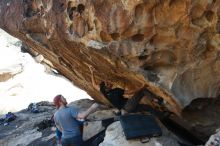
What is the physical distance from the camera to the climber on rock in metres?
8.19

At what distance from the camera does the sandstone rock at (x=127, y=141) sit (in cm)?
746

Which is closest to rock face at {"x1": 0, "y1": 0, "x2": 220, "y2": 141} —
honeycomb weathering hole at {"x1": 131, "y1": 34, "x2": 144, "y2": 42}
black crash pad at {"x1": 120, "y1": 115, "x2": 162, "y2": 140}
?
honeycomb weathering hole at {"x1": 131, "y1": 34, "x2": 144, "y2": 42}

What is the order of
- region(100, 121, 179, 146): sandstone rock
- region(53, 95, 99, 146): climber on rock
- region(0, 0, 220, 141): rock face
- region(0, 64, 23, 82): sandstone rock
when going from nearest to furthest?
region(0, 0, 220, 141): rock face < region(100, 121, 179, 146): sandstone rock < region(53, 95, 99, 146): climber on rock < region(0, 64, 23, 82): sandstone rock

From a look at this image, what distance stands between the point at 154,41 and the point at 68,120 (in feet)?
8.17

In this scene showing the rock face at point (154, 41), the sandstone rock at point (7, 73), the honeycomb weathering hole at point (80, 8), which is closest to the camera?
the rock face at point (154, 41)

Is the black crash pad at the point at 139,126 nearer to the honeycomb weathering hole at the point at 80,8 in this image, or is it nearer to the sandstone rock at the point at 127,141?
the sandstone rock at the point at 127,141

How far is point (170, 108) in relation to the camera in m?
7.89

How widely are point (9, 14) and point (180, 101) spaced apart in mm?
5470

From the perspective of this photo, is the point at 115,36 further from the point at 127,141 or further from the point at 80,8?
the point at 127,141

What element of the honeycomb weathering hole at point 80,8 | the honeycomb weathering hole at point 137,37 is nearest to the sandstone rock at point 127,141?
the honeycomb weathering hole at point 137,37

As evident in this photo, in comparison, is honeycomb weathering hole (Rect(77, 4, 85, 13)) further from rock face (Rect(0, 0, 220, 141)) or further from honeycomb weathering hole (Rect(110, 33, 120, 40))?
honeycomb weathering hole (Rect(110, 33, 120, 40))

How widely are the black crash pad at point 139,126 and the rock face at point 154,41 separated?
0.47 meters

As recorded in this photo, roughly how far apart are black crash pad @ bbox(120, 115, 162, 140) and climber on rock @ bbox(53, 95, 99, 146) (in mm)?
778

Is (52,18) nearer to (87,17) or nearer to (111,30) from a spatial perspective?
(87,17)
